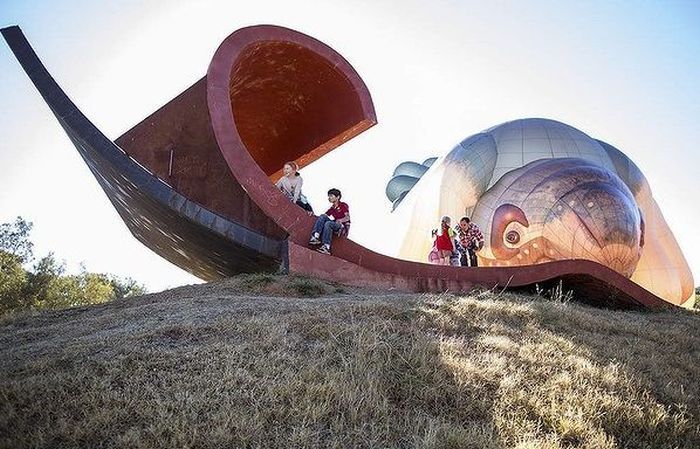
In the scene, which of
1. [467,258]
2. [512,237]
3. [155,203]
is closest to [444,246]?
[467,258]

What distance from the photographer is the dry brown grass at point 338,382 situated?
9.14 feet

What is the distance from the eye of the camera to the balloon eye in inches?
508

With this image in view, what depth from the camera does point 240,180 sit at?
8094mm

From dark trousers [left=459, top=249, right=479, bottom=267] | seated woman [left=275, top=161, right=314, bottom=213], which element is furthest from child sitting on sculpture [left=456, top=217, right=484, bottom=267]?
seated woman [left=275, top=161, right=314, bottom=213]

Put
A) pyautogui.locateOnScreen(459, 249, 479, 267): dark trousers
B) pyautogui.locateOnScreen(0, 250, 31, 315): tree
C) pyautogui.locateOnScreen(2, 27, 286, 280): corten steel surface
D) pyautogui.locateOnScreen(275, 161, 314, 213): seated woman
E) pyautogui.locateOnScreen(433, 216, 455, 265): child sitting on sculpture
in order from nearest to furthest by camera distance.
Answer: pyautogui.locateOnScreen(2, 27, 286, 280): corten steel surface < pyautogui.locateOnScreen(275, 161, 314, 213): seated woman < pyautogui.locateOnScreen(433, 216, 455, 265): child sitting on sculpture < pyautogui.locateOnScreen(459, 249, 479, 267): dark trousers < pyautogui.locateOnScreen(0, 250, 31, 315): tree

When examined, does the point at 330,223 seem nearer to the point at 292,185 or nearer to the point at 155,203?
the point at 292,185

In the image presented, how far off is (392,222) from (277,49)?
878 centimetres

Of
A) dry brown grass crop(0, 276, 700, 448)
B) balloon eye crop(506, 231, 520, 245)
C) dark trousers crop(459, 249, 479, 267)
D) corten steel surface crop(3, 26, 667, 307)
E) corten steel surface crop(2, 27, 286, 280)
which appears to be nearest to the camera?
dry brown grass crop(0, 276, 700, 448)

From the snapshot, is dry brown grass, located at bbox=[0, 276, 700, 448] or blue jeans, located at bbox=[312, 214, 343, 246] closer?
dry brown grass, located at bbox=[0, 276, 700, 448]

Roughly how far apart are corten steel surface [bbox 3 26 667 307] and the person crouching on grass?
0.64 ft

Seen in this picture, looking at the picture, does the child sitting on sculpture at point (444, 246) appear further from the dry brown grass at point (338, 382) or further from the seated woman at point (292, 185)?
the dry brown grass at point (338, 382)

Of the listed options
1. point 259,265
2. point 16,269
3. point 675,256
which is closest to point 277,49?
point 259,265

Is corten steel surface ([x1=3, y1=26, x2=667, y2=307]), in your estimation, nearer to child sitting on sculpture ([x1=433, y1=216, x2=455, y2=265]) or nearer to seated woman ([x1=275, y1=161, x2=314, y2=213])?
seated woman ([x1=275, y1=161, x2=314, y2=213])

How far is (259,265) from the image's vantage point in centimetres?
879
